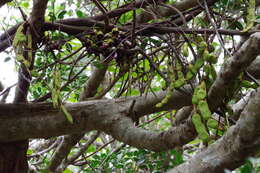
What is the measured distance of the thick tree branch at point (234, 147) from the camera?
846mm

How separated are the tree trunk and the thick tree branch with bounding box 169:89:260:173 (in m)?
0.80

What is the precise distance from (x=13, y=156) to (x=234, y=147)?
0.98 metres

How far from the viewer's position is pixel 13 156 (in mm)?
1513

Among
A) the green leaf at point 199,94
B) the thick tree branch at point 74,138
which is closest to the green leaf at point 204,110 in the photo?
the green leaf at point 199,94

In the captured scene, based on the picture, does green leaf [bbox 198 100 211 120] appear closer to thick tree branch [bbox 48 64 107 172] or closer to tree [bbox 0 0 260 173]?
tree [bbox 0 0 260 173]

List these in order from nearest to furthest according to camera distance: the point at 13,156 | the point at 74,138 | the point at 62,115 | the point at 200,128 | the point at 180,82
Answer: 1. the point at 200,128
2. the point at 180,82
3. the point at 62,115
4. the point at 13,156
5. the point at 74,138

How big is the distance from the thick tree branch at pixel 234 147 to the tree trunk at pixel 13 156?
80cm

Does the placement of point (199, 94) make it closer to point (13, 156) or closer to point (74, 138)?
point (13, 156)

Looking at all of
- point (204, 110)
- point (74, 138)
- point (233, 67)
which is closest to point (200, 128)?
point (204, 110)

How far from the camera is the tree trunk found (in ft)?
4.91

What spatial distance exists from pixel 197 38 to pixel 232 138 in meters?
0.41

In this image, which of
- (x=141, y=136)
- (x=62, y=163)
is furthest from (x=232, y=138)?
(x=62, y=163)

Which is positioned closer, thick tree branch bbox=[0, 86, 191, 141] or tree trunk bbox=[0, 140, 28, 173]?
thick tree branch bbox=[0, 86, 191, 141]

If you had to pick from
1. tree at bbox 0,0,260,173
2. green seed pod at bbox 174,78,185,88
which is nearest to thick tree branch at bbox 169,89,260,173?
tree at bbox 0,0,260,173
